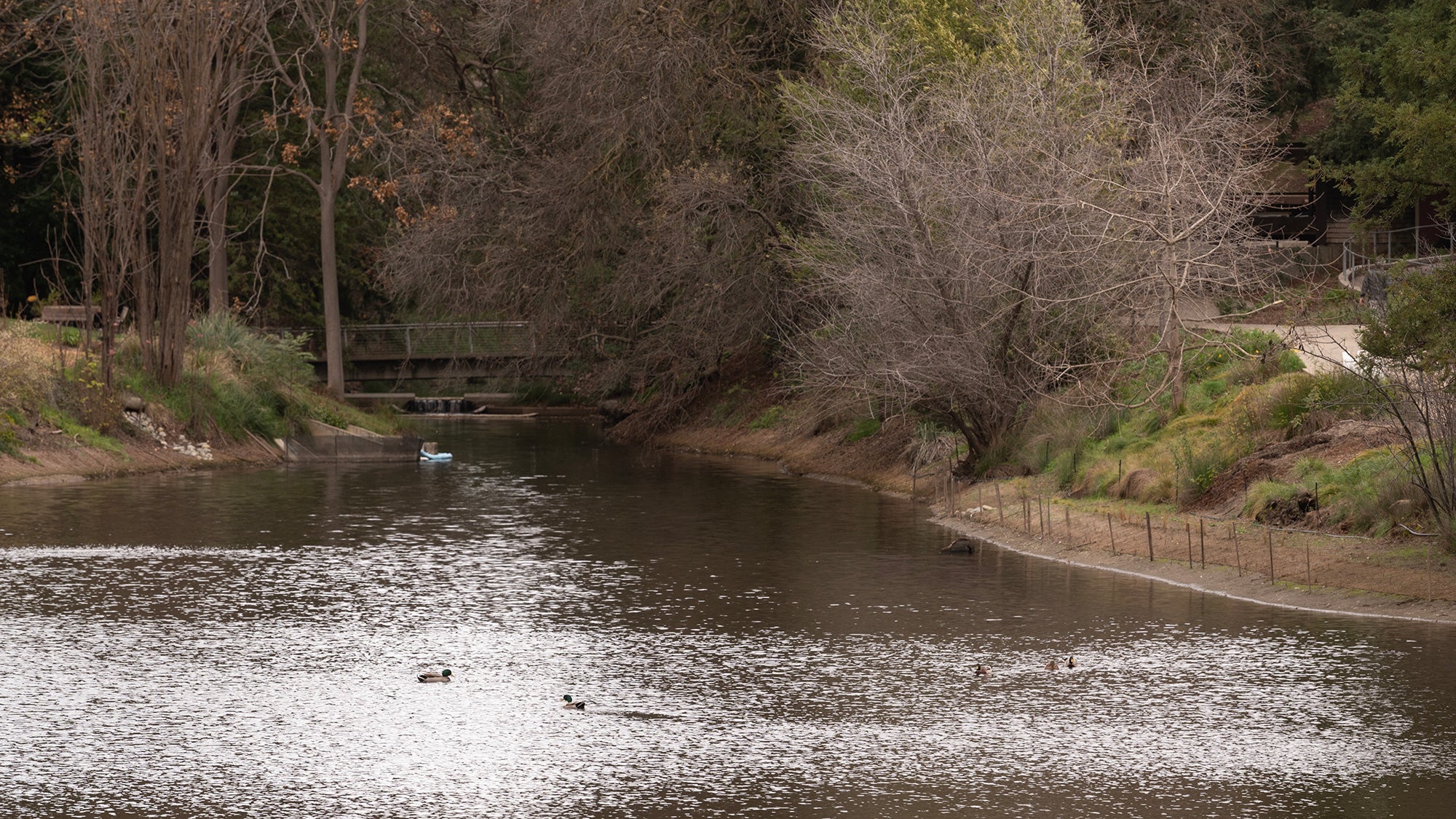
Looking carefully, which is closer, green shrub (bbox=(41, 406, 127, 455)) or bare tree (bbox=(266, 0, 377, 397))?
green shrub (bbox=(41, 406, 127, 455))

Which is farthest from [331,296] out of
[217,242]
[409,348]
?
[409,348]

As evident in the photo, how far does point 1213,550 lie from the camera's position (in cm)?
2194

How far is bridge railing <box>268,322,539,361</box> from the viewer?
Answer: 2231 inches

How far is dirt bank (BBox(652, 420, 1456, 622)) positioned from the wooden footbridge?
2812 cm

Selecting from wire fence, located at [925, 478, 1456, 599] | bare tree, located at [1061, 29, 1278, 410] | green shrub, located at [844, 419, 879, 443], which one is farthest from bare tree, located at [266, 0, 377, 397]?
wire fence, located at [925, 478, 1456, 599]

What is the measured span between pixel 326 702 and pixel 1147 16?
31648 mm

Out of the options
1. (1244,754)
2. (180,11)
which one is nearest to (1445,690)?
(1244,754)

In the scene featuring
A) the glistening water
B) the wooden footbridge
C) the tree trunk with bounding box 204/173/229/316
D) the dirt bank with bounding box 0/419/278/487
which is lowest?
the glistening water

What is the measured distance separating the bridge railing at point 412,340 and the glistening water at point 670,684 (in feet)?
103

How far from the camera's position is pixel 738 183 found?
129 feet

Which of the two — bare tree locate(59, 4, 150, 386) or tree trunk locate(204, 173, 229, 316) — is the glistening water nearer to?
bare tree locate(59, 4, 150, 386)

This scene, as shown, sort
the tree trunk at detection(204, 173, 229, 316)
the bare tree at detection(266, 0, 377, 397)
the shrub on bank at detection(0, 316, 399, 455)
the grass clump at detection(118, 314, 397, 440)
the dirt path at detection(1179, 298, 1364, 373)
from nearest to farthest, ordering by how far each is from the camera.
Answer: the dirt path at detection(1179, 298, 1364, 373)
the shrub on bank at detection(0, 316, 399, 455)
the grass clump at detection(118, 314, 397, 440)
the tree trunk at detection(204, 173, 229, 316)
the bare tree at detection(266, 0, 377, 397)

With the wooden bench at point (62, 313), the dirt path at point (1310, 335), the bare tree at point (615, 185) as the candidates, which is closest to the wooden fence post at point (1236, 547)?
the dirt path at point (1310, 335)

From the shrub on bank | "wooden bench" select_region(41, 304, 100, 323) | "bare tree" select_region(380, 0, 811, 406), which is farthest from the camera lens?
"bare tree" select_region(380, 0, 811, 406)
